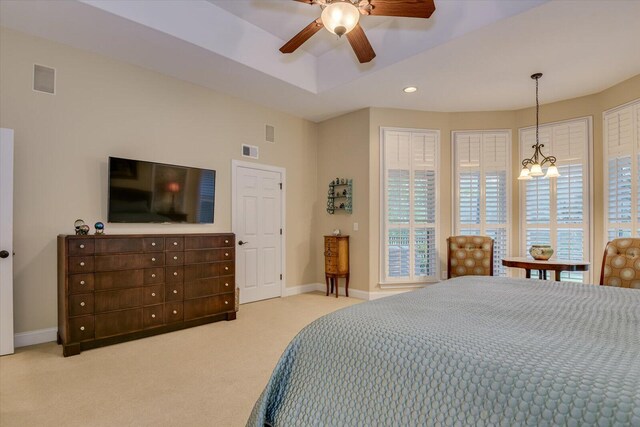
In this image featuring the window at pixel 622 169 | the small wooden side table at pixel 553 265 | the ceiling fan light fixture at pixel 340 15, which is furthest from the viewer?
the window at pixel 622 169

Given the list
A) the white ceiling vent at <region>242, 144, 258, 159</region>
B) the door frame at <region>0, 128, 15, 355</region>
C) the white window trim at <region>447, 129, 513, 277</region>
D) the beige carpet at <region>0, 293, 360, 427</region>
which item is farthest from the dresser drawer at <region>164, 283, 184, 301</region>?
the white window trim at <region>447, 129, 513, 277</region>

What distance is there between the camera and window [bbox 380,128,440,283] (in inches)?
206

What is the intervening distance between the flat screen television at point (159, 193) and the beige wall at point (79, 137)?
15cm

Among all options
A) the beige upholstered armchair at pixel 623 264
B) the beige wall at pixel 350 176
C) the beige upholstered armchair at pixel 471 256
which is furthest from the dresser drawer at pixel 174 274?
the beige upholstered armchair at pixel 623 264

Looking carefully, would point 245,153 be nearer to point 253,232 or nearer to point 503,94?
point 253,232

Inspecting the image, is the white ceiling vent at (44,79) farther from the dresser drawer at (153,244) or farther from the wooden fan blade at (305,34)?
the wooden fan blade at (305,34)

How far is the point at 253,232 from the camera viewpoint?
5039 mm

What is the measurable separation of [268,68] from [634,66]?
4.16m

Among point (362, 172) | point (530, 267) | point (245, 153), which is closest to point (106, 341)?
point (245, 153)

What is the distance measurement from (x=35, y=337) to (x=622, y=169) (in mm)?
6775

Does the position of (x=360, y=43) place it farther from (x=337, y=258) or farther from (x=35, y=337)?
(x=35, y=337)

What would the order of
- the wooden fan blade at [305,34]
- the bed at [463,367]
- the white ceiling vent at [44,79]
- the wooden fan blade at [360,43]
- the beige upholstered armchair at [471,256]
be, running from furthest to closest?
the beige upholstered armchair at [471,256] < the white ceiling vent at [44,79] < the wooden fan blade at [360,43] < the wooden fan blade at [305,34] < the bed at [463,367]

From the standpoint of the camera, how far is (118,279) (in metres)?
3.27

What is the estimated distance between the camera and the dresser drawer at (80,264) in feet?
9.91
